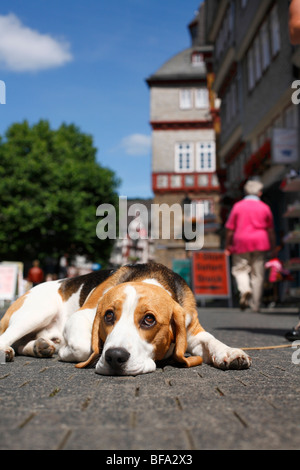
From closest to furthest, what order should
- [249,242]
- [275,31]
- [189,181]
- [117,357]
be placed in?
1. [117,357]
2. [249,242]
3. [275,31]
4. [189,181]

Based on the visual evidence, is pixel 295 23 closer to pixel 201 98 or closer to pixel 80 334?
pixel 80 334

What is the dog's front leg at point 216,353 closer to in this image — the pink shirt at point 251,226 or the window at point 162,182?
the pink shirt at point 251,226

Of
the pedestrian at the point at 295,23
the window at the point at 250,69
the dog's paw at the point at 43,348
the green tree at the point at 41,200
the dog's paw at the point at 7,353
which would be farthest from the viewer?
the green tree at the point at 41,200

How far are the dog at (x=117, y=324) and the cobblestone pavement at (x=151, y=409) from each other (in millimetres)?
114

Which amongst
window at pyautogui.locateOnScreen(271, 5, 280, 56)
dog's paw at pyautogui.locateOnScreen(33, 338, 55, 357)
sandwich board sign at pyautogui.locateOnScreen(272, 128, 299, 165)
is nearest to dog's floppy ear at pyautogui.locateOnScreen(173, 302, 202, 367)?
dog's paw at pyautogui.locateOnScreen(33, 338, 55, 357)

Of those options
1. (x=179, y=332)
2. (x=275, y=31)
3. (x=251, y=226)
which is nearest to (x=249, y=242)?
(x=251, y=226)

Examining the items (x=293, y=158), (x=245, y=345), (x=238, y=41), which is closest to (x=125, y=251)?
(x=238, y=41)

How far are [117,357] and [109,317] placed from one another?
298mm

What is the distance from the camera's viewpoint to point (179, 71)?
4903cm

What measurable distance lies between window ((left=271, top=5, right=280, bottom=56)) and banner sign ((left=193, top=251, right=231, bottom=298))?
7.16 m

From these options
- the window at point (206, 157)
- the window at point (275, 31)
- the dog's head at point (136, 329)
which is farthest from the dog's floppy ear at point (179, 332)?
the window at point (206, 157)

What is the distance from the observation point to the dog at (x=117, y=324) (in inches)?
136

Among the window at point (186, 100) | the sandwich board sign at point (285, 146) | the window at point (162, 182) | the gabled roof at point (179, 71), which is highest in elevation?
the gabled roof at point (179, 71)

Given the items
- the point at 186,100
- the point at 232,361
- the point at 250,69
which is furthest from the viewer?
the point at 186,100
